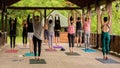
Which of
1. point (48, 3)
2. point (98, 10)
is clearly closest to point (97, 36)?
point (98, 10)

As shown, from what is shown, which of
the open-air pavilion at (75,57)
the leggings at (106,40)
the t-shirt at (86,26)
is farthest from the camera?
the t-shirt at (86,26)

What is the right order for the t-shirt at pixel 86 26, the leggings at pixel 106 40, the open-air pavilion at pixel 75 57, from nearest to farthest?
the open-air pavilion at pixel 75 57 → the leggings at pixel 106 40 → the t-shirt at pixel 86 26

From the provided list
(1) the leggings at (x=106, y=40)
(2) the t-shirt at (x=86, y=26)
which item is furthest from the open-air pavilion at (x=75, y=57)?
(2) the t-shirt at (x=86, y=26)

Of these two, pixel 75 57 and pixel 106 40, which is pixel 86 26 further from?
pixel 106 40

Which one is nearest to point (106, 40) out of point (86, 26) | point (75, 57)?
point (75, 57)

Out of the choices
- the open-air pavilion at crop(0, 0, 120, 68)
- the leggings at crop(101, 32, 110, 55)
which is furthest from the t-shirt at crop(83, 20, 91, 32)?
the leggings at crop(101, 32, 110, 55)

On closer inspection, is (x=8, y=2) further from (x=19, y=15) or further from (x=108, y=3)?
(x=19, y=15)

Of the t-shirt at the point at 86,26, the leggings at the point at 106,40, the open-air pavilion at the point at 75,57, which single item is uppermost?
the t-shirt at the point at 86,26

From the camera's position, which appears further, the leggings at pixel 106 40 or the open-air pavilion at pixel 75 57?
the leggings at pixel 106 40

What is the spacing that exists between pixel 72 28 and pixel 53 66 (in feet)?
14.9

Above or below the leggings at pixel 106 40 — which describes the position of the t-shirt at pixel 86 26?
above

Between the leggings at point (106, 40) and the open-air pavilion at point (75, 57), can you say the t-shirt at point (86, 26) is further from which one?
the leggings at point (106, 40)

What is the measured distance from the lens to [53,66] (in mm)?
11094

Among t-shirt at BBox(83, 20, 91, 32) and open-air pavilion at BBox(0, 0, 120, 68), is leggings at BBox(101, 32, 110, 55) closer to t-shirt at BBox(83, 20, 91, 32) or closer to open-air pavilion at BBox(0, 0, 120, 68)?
open-air pavilion at BBox(0, 0, 120, 68)
